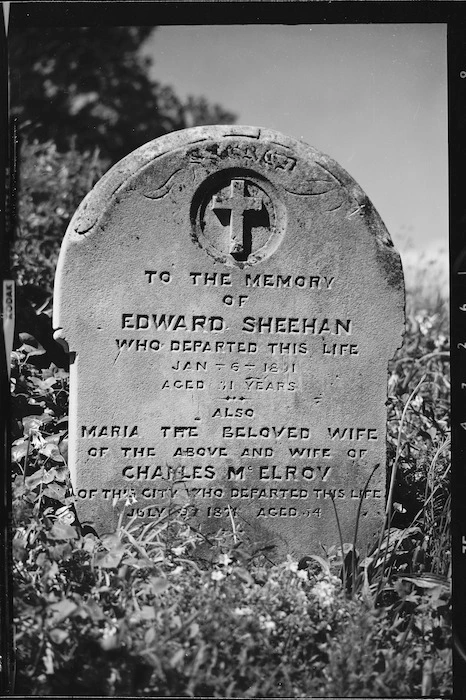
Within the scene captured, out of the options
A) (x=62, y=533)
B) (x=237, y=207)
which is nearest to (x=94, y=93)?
(x=237, y=207)

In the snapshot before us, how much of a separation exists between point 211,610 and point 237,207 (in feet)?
5.84

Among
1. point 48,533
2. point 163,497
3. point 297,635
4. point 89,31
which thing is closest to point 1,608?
point 48,533

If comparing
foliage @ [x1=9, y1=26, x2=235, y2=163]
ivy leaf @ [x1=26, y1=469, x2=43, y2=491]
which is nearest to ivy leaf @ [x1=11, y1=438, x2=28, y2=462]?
ivy leaf @ [x1=26, y1=469, x2=43, y2=491]

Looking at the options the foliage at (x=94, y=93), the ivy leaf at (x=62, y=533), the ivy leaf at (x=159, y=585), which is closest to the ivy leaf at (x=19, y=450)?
the ivy leaf at (x=62, y=533)

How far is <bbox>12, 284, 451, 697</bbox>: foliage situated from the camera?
252 cm

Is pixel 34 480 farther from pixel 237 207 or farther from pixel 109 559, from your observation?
pixel 237 207

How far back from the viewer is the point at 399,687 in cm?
259

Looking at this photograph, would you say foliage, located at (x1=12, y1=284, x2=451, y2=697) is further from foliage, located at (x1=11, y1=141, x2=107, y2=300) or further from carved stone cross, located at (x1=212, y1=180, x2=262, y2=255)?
foliage, located at (x1=11, y1=141, x2=107, y2=300)

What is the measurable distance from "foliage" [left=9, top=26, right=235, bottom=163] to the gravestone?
3917mm

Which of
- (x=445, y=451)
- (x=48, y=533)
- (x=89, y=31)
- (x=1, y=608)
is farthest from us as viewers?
(x=89, y=31)

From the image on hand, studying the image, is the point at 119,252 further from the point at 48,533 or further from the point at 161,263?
the point at 48,533

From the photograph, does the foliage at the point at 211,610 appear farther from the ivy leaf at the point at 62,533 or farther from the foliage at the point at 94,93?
the foliage at the point at 94,93

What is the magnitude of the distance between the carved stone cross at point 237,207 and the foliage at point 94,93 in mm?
3978

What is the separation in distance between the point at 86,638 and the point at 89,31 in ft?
20.9
